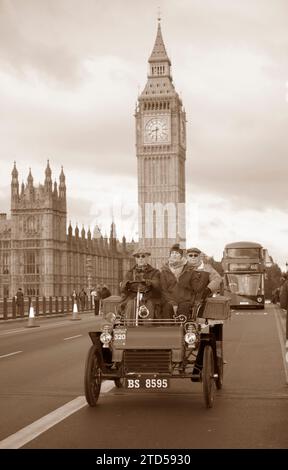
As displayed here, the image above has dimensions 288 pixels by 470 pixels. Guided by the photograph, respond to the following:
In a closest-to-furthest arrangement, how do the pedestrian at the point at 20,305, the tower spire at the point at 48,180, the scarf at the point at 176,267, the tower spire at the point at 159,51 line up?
the scarf at the point at 176,267
the pedestrian at the point at 20,305
the tower spire at the point at 48,180
the tower spire at the point at 159,51

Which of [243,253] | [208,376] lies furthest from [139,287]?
[243,253]

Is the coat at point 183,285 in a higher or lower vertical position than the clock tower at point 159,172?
lower

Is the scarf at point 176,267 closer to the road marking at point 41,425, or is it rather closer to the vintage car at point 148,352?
the vintage car at point 148,352

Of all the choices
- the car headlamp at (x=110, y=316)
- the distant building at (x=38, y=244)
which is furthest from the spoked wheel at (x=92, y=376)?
the distant building at (x=38, y=244)

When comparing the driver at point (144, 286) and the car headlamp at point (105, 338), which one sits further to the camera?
the driver at point (144, 286)

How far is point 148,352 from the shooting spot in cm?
913

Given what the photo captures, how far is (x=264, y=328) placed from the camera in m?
26.5

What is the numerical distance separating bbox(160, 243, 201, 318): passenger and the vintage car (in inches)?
7.3

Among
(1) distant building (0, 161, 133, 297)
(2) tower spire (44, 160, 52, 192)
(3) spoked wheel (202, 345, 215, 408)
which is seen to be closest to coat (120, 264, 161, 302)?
(3) spoked wheel (202, 345, 215, 408)

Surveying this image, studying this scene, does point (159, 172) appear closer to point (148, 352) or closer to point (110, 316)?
point (110, 316)

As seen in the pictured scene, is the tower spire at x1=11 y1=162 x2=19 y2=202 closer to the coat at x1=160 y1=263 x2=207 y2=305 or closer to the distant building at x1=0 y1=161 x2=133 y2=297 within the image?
the distant building at x1=0 y1=161 x2=133 y2=297

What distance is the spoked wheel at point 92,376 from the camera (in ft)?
29.9

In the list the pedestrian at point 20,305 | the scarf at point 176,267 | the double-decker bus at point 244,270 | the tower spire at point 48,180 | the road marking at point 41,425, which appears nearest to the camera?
the road marking at point 41,425
